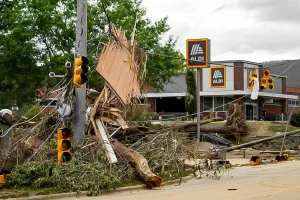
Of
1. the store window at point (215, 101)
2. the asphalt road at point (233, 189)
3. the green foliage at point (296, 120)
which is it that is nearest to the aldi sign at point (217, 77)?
the green foliage at point (296, 120)

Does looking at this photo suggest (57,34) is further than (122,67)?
Yes

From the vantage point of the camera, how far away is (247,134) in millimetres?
41312

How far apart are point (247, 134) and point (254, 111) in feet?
79.6

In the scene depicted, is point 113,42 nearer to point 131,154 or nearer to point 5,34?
point 131,154

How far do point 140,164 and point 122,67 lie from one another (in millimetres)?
3887

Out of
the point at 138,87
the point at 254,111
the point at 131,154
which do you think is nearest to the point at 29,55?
→ the point at 138,87

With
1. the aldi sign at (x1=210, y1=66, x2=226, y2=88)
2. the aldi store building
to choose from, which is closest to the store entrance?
the aldi store building

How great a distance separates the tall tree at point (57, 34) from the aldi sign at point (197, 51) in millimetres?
6696

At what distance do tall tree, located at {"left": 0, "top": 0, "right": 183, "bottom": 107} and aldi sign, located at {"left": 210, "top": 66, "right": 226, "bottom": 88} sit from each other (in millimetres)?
3055

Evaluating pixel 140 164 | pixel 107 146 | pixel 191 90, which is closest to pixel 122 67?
pixel 107 146

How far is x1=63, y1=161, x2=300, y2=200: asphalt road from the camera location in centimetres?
1402

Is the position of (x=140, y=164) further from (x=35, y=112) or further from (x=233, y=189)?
(x=35, y=112)

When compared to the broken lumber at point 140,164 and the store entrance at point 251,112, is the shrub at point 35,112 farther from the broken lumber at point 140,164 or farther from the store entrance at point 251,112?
the store entrance at point 251,112

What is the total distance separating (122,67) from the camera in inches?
729
